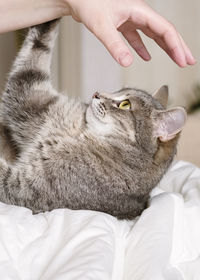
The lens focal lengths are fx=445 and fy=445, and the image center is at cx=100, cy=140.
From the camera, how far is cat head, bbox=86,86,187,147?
1.33 m

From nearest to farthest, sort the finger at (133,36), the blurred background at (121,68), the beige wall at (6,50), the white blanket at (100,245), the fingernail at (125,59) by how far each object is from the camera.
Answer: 1. the white blanket at (100,245)
2. the fingernail at (125,59)
3. the finger at (133,36)
4. the blurred background at (121,68)
5. the beige wall at (6,50)

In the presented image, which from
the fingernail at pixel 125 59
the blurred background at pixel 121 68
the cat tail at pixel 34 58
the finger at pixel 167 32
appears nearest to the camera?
the fingernail at pixel 125 59

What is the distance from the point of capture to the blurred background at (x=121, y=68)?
309cm

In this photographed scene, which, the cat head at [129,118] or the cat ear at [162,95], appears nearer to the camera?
the cat head at [129,118]

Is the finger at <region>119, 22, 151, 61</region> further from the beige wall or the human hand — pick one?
the beige wall

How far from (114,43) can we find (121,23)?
0.54 feet

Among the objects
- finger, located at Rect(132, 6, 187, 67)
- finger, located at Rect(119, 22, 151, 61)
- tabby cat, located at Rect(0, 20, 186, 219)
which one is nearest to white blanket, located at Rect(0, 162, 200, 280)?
tabby cat, located at Rect(0, 20, 186, 219)

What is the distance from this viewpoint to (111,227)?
3.53 feet

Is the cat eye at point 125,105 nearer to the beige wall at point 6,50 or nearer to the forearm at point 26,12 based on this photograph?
the forearm at point 26,12

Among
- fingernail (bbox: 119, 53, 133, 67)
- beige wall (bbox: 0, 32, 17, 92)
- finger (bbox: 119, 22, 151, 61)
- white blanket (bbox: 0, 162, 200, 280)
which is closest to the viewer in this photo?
white blanket (bbox: 0, 162, 200, 280)

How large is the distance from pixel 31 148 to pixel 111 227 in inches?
17.3

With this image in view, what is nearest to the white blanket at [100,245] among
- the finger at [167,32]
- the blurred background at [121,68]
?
the finger at [167,32]

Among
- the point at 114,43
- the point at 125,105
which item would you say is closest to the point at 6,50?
the point at 125,105

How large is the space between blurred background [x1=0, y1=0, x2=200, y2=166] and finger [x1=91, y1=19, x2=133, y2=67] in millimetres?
1537
